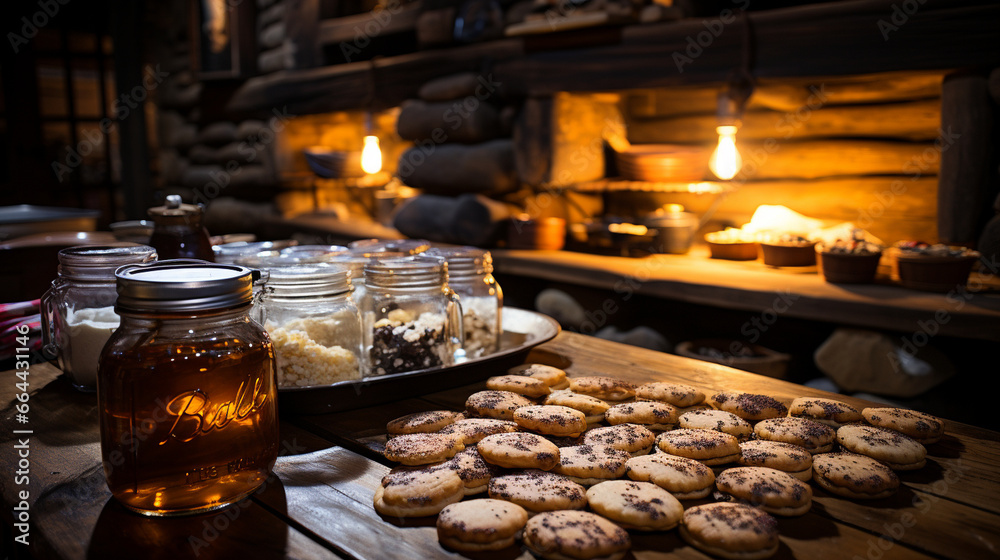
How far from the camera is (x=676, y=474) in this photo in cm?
102

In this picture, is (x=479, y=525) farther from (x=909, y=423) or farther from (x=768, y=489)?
(x=909, y=423)

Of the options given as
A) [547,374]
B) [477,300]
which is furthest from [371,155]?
[547,374]

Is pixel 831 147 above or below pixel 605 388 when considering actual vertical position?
above

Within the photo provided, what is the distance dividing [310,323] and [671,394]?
2.41 feet

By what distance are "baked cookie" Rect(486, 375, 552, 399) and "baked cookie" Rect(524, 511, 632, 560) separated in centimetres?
50

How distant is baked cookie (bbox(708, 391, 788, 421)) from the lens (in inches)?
50.8

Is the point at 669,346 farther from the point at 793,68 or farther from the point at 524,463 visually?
the point at 524,463

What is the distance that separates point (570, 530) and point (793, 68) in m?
3.15

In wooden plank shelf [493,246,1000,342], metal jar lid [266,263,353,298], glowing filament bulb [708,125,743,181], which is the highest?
glowing filament bulb [708,125,743,181]

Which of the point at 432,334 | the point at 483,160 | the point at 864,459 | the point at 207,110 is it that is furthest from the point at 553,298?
the point at 207,110

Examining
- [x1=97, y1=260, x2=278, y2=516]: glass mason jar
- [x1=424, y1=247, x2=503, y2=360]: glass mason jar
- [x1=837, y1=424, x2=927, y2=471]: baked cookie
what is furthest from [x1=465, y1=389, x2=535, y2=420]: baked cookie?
[x1=837, y1=424, x2=927, y2=471]: baked cookie

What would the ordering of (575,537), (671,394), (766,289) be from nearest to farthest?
(575,537) → (671,394) → (766,289)

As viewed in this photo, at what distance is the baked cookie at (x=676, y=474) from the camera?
1002 mm

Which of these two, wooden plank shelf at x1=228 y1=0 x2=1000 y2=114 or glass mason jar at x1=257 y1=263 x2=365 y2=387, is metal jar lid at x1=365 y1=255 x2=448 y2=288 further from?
wooden plank shelf at x1=228 y1=0 x2=1000 y2=114
